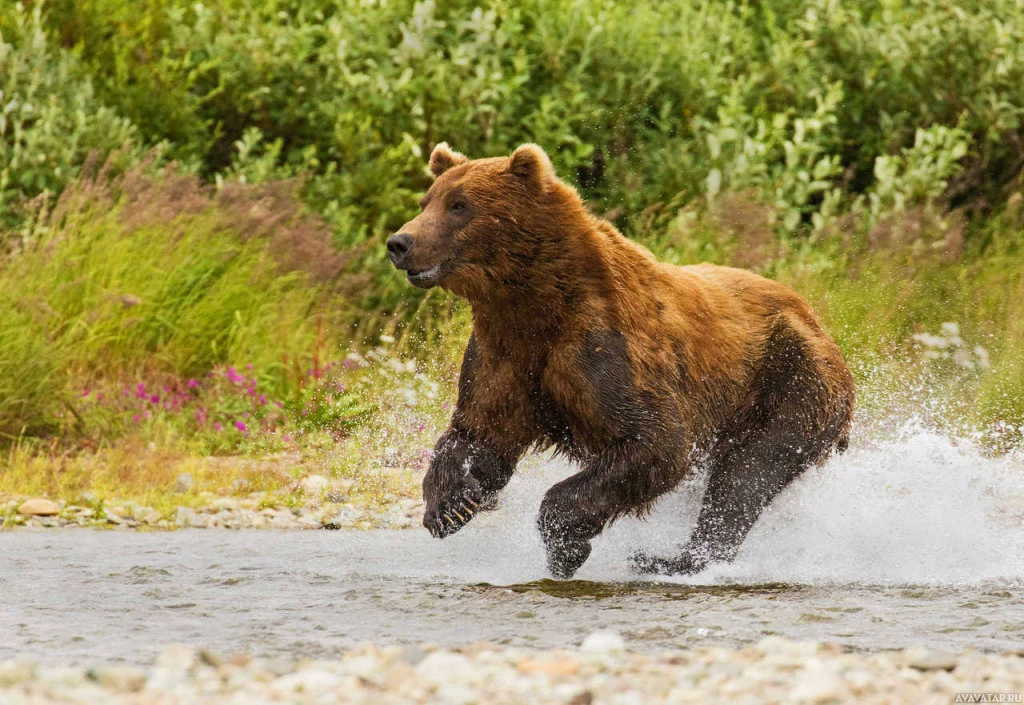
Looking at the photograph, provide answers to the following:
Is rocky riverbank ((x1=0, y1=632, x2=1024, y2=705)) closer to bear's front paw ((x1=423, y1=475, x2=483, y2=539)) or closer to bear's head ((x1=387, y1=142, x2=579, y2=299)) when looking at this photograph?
bear's front paw ((x1=423, y1=475, x2=483, y2=539))

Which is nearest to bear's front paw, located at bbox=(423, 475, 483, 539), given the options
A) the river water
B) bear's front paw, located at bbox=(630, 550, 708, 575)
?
the river water

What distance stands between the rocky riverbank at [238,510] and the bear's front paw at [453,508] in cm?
193

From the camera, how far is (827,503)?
6754 millimetres

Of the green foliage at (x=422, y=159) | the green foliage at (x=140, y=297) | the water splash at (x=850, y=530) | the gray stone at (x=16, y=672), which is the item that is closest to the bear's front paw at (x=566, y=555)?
the water splash at (x=850, y=530)

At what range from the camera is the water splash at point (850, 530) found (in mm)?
5766

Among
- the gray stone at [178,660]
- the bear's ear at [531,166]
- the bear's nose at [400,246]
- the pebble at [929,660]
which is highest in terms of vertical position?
the bear's ear at [531,166]

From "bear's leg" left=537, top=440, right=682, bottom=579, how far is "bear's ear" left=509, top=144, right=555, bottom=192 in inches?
42.6

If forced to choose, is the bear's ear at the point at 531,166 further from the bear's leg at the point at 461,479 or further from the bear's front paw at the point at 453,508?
the bear's front paw at the point at 453,508

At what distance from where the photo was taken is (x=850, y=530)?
6484 millimetres

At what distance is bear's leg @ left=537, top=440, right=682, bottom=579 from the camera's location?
527 centimetres

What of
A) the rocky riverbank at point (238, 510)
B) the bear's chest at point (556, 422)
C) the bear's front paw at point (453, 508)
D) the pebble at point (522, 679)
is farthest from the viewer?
the rocky riverbank at point (238, 510)

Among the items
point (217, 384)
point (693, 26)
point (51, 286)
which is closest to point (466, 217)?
point (217, 384)

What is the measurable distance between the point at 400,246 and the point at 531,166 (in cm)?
64

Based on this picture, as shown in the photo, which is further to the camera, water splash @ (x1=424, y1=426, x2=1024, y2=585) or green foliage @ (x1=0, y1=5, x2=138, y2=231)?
green foliage @ (x1=0, y1=5, x2=138, y2=231)
